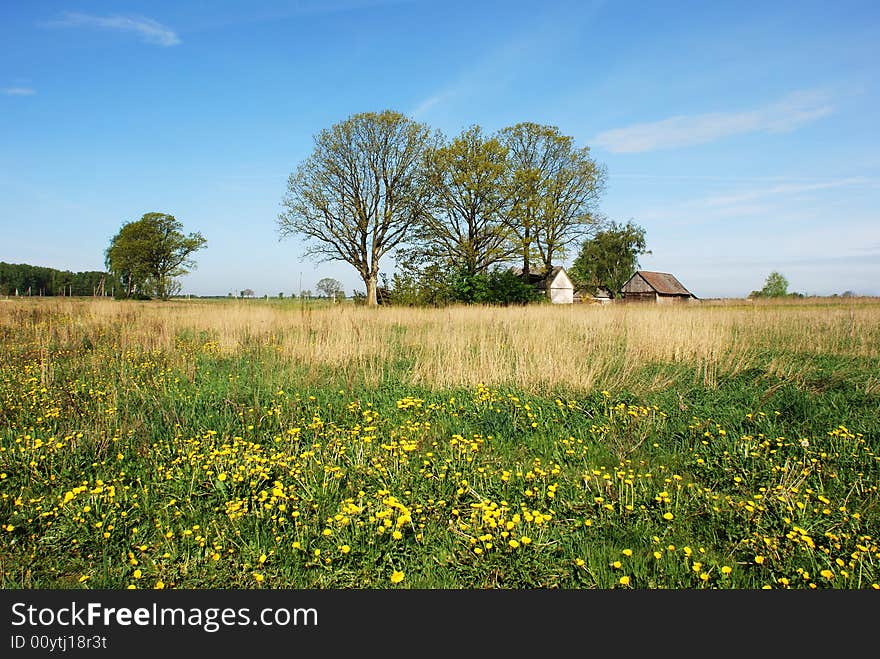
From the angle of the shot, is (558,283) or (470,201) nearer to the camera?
(470,201)

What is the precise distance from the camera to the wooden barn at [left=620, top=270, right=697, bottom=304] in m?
56.9

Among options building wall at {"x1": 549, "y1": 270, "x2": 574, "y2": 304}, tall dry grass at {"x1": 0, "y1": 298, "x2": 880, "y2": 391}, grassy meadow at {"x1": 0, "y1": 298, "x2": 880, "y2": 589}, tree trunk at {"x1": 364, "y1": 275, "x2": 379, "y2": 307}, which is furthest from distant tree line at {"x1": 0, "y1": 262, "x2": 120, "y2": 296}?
grassy meadow at {"x1": 0, "y1": 298, "x2": 880, "y2": 589}

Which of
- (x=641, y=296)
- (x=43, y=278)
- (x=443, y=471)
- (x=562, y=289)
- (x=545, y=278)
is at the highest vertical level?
(x=43, y=278)

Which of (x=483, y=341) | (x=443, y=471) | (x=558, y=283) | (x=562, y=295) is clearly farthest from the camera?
(x=562, y=295)

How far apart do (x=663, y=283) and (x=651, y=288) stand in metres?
3.98

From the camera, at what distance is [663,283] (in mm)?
59406

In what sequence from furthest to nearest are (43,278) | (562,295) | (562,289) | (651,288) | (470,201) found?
(43,278) → (651,288) → (562,295) → (562,289) → (470,201)

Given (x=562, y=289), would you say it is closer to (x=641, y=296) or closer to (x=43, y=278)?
(x=641, y=296)

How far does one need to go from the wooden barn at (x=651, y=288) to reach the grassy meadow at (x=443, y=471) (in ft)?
171

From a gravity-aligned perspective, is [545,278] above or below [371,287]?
above

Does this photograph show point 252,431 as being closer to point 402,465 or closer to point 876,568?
point 402,465

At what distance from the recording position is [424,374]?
7012mm

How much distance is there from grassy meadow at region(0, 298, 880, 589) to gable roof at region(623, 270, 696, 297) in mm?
53147

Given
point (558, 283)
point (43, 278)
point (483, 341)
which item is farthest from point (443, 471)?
point (43, 278)
